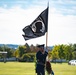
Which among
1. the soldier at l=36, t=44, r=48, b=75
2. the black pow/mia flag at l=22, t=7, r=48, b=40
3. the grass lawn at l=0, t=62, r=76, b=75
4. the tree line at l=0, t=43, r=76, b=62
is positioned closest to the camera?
the soldier at l=36, t=44, r=48, b=75

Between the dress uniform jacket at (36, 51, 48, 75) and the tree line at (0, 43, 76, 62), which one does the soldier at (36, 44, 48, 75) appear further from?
the tree line at (0, 43, 76, 62)

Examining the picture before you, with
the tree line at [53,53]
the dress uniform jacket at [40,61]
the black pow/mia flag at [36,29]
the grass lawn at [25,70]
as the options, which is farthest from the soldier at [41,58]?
the tree line at [53,53]

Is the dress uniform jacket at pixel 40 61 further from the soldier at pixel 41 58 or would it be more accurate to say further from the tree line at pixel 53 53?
the tree line at pixel 53 53

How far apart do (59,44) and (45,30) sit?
96.0m

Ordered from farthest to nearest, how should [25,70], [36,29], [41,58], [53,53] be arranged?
[53,53], [25,70], [36,29], [41,58]

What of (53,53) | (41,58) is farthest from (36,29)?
(53,53)

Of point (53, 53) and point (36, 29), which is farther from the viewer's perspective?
point (53, 53)

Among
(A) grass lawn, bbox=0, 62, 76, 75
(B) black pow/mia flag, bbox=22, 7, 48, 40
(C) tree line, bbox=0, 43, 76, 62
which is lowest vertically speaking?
(A) grass lawn, bbox=0, 62, 76, 75

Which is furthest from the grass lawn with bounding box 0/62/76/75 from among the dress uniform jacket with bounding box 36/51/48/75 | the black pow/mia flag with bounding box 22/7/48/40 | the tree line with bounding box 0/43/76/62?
the tree line with bounding box 0/43/76/62

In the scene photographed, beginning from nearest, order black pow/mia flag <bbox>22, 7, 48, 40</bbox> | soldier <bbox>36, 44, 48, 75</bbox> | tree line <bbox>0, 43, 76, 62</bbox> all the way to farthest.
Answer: soldier <bbox>36, 44, 48, 75</bbox>
black pow/mia flag <bbox>22, 7, 48, 40</bbox>
tree line <bbox>0, 43, 76, 62</bbox>

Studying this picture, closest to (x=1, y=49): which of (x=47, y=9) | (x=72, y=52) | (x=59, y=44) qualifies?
(x=59, y=44)

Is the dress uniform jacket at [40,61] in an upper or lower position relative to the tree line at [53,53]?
lower

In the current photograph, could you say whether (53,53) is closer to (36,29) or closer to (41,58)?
(36,29)

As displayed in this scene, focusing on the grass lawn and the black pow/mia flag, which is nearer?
the black pow/mia flag
